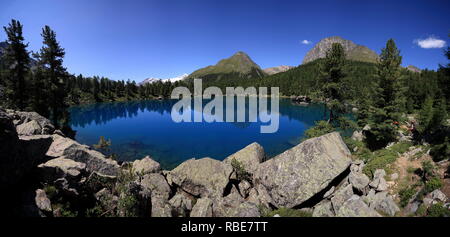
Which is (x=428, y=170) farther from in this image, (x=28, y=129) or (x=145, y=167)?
(x=28, y=129)

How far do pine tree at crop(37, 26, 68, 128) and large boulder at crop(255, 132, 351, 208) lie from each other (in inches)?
1364

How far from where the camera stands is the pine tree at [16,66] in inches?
1096

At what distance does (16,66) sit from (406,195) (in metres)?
49.4

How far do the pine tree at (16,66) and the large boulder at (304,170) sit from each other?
3862 cm

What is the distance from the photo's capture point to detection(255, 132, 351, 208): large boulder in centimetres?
1455

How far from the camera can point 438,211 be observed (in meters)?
10.3

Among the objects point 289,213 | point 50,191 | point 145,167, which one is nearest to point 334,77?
point 289,213

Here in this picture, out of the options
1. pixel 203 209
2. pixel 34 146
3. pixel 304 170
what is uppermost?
pixel 34 146

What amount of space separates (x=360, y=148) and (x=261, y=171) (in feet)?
53.9

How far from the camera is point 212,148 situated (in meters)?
35.4

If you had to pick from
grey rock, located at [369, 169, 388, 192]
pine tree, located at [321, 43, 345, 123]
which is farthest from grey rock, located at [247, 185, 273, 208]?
pine tree, located at [321, 43, 345, 123]

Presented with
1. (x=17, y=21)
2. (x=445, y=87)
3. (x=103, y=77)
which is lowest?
(x=445, y=87)
